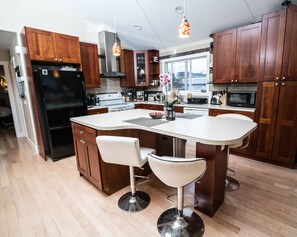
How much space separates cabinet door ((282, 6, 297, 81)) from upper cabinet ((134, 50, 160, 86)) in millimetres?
3001

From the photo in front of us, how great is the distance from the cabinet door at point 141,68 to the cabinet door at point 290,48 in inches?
123

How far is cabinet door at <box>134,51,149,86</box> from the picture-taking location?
4656 mm

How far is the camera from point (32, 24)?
332 centimetres

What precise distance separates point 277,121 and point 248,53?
1253 millimetres

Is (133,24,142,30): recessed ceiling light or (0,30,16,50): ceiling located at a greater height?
(133,24,142,30): recessed ceiling light

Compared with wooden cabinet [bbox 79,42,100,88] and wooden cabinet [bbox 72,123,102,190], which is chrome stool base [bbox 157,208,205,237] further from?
wooden cabinet [bbox 79,42,100,88]

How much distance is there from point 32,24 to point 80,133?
2822mm

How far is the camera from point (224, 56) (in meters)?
3.14

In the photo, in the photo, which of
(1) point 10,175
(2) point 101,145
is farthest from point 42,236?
(1) point 10,175

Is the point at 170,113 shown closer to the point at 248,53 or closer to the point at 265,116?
the point at 265,116

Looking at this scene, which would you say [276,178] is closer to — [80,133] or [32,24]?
[80,133]

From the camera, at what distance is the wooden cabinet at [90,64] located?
3.80m

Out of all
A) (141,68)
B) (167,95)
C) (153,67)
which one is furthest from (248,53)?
(141,68)

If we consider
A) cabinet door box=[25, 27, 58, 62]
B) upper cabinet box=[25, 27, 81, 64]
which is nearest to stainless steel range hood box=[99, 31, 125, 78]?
upper cabinet box=[25, 27, 81, 64]
